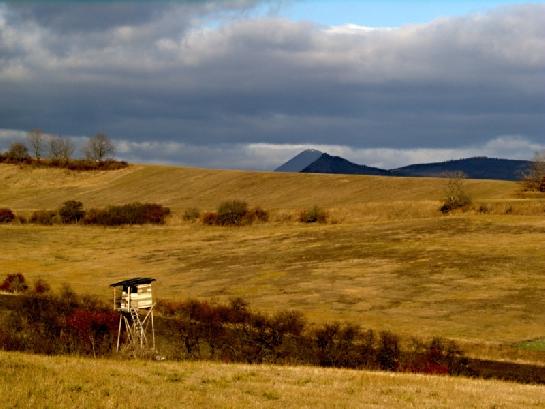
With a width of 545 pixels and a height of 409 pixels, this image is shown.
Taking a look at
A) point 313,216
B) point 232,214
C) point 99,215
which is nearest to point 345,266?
point 313,216

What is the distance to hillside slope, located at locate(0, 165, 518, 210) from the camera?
406 feet

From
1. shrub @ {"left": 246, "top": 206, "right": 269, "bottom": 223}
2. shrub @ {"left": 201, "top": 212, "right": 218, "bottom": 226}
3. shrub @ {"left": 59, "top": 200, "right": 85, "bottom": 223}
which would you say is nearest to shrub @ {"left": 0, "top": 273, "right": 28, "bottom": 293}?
shrub @ {"left": 201, "top": 212, "right": 218, "bottom": 226}

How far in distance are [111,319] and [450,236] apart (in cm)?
4611

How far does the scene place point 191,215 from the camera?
118375 millimetres

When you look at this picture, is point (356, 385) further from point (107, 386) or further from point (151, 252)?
point (151, 252)

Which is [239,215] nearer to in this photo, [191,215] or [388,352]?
[191,215]

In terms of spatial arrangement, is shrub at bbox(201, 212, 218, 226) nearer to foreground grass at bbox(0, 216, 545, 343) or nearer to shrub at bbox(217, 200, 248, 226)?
shrub at bbox(217, 200, 248, 226)

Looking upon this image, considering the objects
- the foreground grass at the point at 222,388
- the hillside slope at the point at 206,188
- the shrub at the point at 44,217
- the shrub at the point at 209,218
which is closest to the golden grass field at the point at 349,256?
the hillside slope at the point at 206,188

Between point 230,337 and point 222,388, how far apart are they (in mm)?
25715

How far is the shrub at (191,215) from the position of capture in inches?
4633

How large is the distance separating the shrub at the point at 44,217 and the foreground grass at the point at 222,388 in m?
98.0

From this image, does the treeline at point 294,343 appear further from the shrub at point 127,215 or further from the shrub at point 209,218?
the shrub at point 127,215

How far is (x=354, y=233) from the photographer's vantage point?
95688mm

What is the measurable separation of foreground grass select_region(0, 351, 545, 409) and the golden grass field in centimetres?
2054
